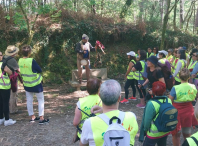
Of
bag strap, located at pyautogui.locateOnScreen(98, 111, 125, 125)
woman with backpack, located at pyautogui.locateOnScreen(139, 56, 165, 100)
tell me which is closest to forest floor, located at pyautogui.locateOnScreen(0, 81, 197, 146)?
woman with backpack, located at pyautogui.locateOnScreen(139, 56, 165, 100)

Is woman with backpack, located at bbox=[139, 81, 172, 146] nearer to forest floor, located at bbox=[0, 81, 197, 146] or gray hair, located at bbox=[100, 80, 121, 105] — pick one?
gray hair, located at bbox=[100, 80, 121, 105]

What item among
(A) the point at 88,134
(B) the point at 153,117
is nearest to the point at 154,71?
(B) the point at 153,117

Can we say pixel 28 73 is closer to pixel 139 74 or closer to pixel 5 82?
pixel 5 82

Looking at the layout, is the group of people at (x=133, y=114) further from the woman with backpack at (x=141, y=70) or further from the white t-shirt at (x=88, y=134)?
the woman with backpack at (x=141, y=70)

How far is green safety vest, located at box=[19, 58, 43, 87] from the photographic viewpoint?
195 inches

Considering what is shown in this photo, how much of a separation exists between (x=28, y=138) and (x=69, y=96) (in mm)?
3579

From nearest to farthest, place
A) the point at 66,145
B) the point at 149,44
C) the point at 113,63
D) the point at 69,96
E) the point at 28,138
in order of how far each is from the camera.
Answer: the point at 66,145, the point at 28,138, the point at 69,96, the point at 113,63, the point at 149,44

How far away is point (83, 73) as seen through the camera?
30.2 feet

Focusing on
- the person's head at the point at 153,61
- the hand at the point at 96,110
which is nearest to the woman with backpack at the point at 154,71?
the person's head at the point at 153,61

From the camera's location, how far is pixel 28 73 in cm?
500

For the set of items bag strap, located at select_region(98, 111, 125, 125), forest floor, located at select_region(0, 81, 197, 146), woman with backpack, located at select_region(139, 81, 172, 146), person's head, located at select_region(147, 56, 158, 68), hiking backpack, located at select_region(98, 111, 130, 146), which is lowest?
forest floor, located at select_region(0, 81, 197, 146)

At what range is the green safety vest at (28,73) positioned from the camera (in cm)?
495

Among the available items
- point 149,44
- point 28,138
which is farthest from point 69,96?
point 149,44

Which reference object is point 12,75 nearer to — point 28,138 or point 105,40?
point 28,138
